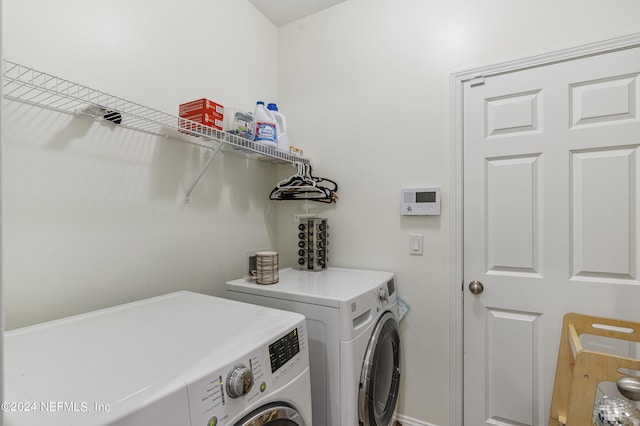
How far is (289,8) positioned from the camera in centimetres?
218

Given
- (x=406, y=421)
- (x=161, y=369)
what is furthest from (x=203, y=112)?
(x=406, y=421)

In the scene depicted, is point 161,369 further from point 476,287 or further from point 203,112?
point 476,287

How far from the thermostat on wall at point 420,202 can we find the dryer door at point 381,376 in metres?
0.60

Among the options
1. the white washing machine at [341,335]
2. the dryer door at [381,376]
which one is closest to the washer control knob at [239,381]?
the white washing machine at [341,335]

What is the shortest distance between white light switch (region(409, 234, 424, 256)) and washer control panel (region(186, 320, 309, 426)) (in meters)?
1.05

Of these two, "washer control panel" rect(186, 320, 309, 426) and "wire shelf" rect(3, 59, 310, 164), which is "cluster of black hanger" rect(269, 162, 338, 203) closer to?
"wire shelf" rect(3, 59, 310, 164)

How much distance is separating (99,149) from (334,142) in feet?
4.37

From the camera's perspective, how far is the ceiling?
212 cm

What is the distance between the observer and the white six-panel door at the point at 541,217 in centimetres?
145

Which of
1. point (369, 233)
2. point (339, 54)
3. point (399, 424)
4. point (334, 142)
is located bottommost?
point (399, 424)

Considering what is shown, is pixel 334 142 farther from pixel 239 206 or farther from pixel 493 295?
pixel 493 295

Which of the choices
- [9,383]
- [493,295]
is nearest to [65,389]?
[9,383]

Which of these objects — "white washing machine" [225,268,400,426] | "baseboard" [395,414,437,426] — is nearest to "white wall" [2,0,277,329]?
"white washing machine" [225,268,400,426]

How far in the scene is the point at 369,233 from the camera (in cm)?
203
